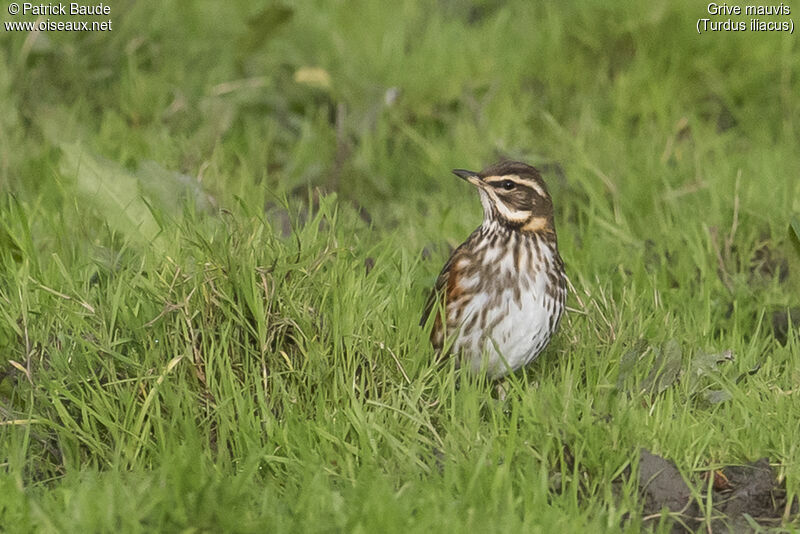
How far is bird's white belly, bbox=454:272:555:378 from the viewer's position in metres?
5.43

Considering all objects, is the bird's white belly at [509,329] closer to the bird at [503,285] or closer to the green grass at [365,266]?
the bird at [503,285]

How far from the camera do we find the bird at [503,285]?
17.9 ft

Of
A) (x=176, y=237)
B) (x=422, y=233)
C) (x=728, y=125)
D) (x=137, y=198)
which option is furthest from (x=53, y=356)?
(x=728, y=125)

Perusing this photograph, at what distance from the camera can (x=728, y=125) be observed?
9.34 meters

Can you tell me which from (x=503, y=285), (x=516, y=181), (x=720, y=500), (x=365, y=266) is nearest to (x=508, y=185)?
(x=516, y=181)

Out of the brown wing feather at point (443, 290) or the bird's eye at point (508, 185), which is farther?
the bird's eye at point (508, 185)

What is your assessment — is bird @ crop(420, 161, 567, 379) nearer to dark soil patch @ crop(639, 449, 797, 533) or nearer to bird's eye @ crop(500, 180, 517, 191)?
bird's eye @ crop(500, 180, 517, 191)

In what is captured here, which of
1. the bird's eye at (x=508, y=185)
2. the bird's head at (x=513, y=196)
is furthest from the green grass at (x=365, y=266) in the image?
the bird's eye at (x=508, y=185)

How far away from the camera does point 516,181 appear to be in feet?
19.3

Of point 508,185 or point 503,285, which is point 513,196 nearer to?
point 508,185

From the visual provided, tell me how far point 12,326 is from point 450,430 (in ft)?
6.26

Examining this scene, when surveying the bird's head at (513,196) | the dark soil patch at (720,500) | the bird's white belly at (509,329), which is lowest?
the dark soil patch at (720,500)

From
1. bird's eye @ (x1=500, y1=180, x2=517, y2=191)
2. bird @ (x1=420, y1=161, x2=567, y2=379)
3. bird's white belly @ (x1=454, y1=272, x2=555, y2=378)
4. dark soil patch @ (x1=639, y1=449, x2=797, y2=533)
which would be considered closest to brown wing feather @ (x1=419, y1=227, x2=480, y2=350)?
bird @ (x1=420, y1=161, x2=567, y2=379)

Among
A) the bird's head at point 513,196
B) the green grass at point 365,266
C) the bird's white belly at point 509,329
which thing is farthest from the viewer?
the bird's head at point 513,196
